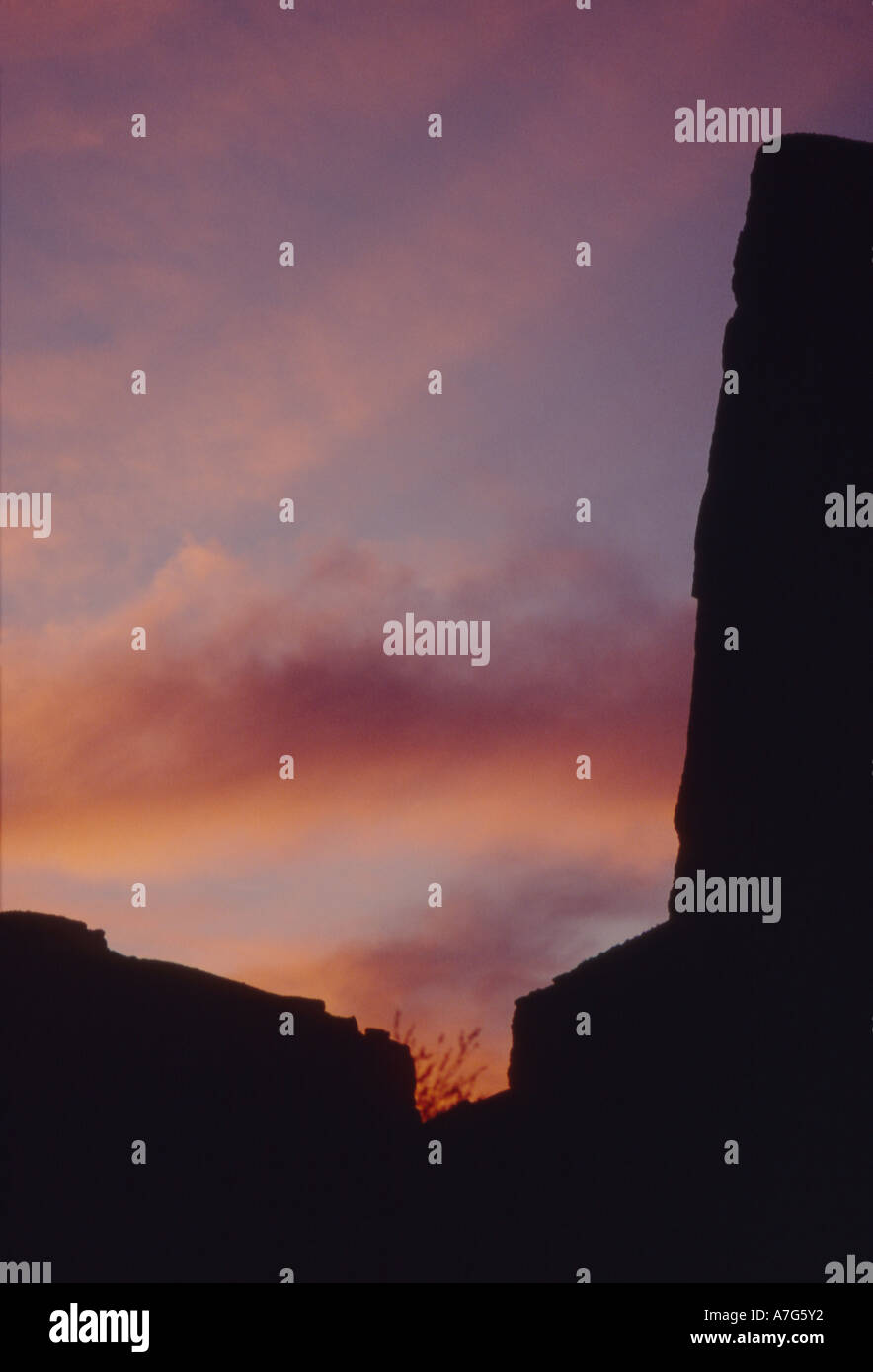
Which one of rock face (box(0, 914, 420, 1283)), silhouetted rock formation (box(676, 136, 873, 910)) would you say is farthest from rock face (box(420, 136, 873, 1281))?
rock face (box(0, 914, 420, 1283))

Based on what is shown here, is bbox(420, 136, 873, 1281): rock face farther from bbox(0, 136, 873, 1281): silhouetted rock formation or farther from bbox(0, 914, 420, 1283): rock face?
bbox(0, 914, 420, 1283): rock face

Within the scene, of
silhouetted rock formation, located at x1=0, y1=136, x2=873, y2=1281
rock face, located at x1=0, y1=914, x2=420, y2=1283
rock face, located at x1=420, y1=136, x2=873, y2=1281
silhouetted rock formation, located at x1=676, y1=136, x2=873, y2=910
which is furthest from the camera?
rock face, located at x1=0, y1=914, x2=420, y2=1283

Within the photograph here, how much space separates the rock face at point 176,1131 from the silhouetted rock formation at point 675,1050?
0.04m

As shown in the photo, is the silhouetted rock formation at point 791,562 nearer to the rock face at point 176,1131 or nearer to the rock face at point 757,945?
the rock face at point 757,945

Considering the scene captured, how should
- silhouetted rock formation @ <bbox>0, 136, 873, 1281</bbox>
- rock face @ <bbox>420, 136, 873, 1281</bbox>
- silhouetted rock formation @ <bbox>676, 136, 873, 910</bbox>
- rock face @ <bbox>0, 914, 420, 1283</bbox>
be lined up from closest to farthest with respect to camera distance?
rock face @ <bbox>420, 136, 873, 1281</bbox> → silhouetted rock formation @ <bbox>0, 136, 873, 1281</bbox> → silhouetted rock formation @ <bbox>676, 136, 873, 910</bbox> → rock face @ <bbox>0, 914, 420, 1283</bbox>

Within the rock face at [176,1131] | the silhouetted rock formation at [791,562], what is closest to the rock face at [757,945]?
the silhouetted rock formation at [791,562]

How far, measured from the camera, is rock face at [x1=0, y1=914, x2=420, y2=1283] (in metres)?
17.5

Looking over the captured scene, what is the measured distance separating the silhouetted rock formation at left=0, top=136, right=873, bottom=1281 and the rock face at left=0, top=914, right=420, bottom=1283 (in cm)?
4

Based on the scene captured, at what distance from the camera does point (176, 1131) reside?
18422 mm

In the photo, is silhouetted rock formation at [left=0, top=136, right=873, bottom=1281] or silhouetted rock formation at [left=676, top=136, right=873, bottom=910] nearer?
silhouetted rock formation at [left=0, top=136, right=873, bottom=1281]

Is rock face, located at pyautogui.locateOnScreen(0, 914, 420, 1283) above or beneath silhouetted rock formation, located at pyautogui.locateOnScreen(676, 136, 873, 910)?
beneath

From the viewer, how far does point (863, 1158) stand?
50.4ft

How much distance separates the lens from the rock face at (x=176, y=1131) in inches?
687
